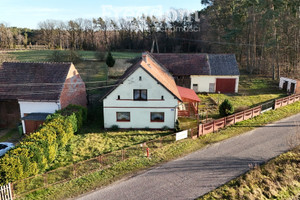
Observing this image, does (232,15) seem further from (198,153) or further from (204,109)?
(198,153)

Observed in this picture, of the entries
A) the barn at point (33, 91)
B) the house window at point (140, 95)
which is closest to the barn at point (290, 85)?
the house window at point (140, 95)

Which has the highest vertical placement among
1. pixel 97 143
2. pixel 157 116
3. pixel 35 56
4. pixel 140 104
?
pixel 35 56

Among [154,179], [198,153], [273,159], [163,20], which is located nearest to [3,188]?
[154,179]

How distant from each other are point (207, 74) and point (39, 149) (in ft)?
86.4

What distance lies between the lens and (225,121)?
22531mm

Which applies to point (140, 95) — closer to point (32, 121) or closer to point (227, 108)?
point (227, 108)

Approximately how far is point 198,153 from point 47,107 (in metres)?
15.1

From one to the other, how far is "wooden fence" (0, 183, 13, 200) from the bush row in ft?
1.31

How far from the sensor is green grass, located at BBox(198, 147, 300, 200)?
13070 millimetres

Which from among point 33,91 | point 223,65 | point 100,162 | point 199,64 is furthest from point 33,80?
point 223,65

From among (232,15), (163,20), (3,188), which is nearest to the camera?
(3,188)

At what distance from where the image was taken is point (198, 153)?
18.0 m

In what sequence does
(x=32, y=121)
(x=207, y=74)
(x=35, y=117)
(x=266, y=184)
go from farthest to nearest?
(x=207, y=74) → (x=35, y=117) → (x=32, y=121) → (x=266, y=184)

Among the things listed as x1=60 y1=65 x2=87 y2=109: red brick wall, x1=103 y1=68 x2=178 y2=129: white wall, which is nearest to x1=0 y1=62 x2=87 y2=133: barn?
x1=60 y1=65 x2=87 y2=109: red brick wall
